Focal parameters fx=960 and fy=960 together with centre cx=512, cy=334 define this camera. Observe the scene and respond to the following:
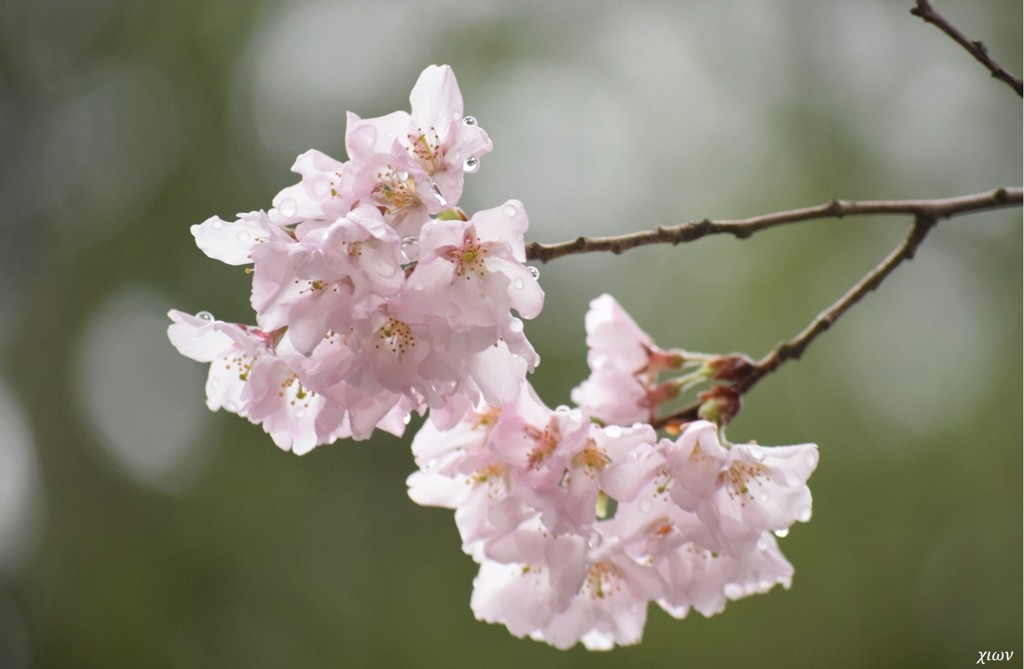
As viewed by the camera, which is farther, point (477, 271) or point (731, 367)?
point (731, 367)

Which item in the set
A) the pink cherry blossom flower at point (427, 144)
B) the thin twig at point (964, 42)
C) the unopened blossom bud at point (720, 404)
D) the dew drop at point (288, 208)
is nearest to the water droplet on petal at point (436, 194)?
the pink cherry blossom flower at point (427, 144)

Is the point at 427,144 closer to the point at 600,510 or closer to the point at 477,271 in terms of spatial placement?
the point at 477,271

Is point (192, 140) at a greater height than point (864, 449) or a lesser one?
greater

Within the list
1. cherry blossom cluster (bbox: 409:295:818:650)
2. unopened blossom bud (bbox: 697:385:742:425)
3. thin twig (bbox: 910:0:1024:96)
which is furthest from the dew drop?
thin twig (bbox: 910:0:1024:96)

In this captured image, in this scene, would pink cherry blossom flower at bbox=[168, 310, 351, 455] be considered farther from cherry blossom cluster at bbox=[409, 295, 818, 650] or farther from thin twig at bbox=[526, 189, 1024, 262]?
thin twig at bbox=[526, 189, 1024, 262]

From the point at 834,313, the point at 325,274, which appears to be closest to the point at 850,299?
the point at 834,313

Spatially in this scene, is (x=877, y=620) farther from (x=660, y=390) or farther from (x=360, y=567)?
(x=660, y=390)

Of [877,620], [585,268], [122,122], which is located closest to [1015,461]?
[877,620]

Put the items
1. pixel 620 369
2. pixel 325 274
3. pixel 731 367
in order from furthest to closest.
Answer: pixel 620 369, pixel 731 367, pixel 325 274
